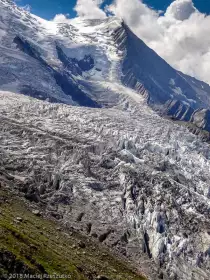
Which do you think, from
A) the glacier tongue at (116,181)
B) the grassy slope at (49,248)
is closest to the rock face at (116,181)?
the glacier tongue at (116,181)

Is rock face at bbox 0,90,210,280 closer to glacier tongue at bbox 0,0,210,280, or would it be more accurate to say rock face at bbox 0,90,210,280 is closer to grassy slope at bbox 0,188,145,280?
glacier tongue at bbox 0,0,210,280

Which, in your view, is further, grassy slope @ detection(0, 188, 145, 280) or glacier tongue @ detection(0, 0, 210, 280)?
glacier tongue @ detection(0, 0, 210, 280)

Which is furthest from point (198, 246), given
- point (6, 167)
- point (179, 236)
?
point (6, 167)

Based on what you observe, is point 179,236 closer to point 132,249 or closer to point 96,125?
point 132,249

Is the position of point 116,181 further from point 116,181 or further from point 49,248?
point 49,248

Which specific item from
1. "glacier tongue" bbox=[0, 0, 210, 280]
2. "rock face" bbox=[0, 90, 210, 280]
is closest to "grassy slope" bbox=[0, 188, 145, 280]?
"rock face" bbox=[0, 90, 210, 280]
